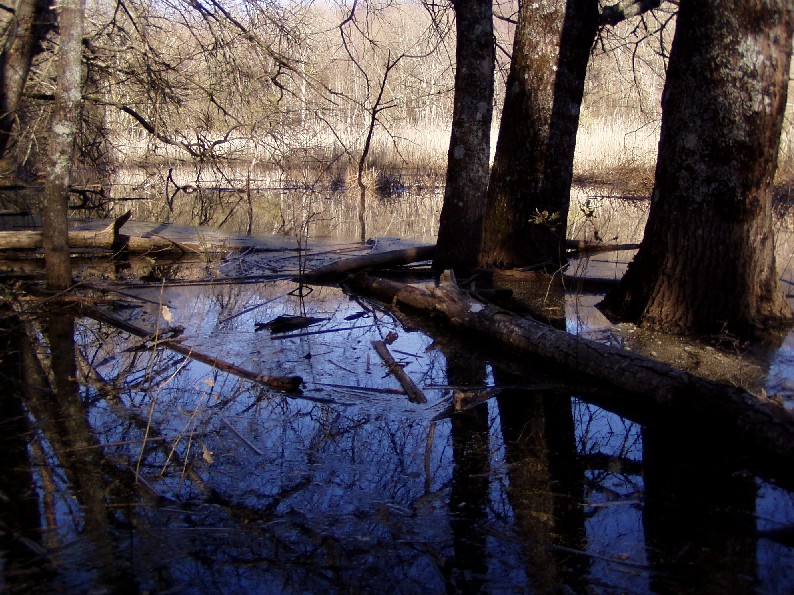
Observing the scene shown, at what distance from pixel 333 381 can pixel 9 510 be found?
2164mm

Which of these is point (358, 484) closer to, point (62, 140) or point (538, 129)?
point (62, 140)

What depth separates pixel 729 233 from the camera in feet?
18.0

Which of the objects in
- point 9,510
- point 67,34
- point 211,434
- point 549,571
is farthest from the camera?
point 67,34

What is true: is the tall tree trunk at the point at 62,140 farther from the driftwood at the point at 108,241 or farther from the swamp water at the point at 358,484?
the driftwood at the point at 108,241

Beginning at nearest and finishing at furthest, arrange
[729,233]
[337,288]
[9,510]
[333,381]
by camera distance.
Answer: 1. [9,510]
2. [333,381]
3. [729,233]
4. [337,288]

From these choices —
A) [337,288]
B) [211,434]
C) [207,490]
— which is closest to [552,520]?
[207,490]

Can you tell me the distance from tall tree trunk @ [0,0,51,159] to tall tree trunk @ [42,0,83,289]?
255cm

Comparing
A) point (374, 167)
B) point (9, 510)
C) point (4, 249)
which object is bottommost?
point (9, 510)

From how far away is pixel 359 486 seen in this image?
3307 millimetres

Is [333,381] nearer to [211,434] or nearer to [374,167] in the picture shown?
[211,434]

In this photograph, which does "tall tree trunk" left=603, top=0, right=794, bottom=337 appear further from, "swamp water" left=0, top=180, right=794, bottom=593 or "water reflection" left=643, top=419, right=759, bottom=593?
"water reflection" left=643, top=419, right=759, bottom=593

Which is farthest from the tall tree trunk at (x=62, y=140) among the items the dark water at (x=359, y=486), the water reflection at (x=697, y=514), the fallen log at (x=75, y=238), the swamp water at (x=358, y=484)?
the water reflection at (x=697, y=514)

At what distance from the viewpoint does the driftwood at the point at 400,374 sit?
4.41 meters

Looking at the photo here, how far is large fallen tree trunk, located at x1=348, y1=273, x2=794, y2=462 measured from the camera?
3486mm
